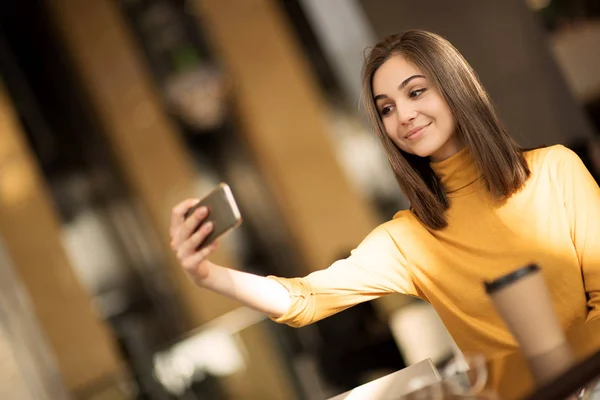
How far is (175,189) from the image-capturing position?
441 cm

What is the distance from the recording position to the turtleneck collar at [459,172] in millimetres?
1446

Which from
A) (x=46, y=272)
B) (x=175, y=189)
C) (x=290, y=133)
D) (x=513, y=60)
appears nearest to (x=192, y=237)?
(x=513, y=60)

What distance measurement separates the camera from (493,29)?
2795mm

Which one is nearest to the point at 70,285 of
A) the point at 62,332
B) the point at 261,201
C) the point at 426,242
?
the point at 62,332

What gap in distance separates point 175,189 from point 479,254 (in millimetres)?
3151

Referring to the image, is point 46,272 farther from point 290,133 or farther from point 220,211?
point 220,211

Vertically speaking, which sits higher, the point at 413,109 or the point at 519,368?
the point at 413,109

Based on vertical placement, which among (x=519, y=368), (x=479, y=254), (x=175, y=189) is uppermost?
(x=175, y=189)

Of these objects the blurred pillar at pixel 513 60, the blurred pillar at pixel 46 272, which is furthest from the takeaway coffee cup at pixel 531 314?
the blurred pillar at pixel 46 272

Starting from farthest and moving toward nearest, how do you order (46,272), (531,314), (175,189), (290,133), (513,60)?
(290,133)
(175,189)
(46,272)
(513,60)
(531,314)

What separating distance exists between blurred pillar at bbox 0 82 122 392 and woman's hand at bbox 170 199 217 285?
2.86 metres

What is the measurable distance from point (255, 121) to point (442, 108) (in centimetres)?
319

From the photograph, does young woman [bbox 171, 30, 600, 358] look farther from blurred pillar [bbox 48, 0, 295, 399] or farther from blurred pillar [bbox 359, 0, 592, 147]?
blurred pillar [bbox 48, 0, 295, 399]

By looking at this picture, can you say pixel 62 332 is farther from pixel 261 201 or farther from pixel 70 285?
pixel 261 201
